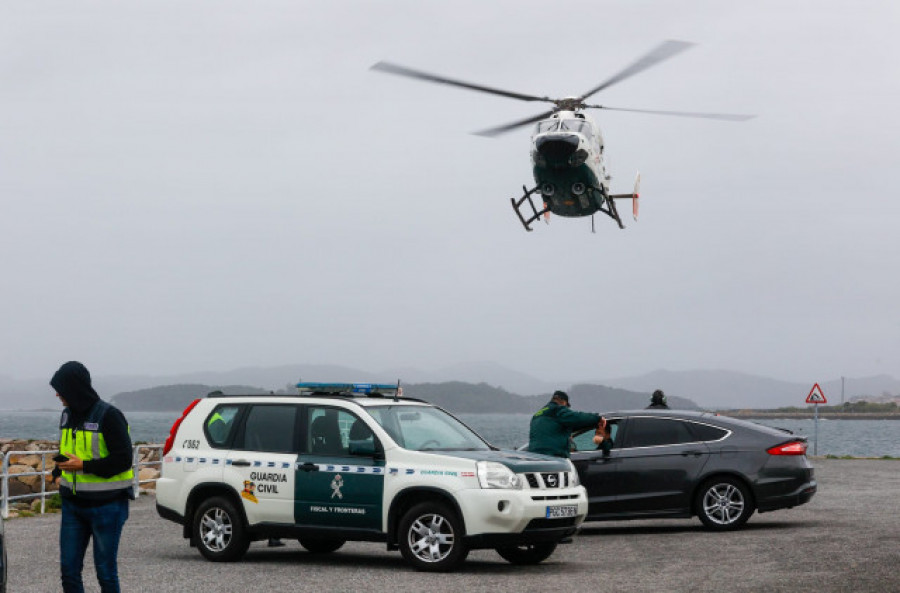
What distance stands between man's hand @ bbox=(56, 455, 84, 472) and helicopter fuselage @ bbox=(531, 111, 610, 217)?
78.7ft

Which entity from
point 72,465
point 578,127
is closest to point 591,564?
point 72,465

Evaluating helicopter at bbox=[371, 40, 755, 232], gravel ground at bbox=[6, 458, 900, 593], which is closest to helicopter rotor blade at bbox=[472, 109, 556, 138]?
helicopter at bbox=[371, 40, 755, 232]

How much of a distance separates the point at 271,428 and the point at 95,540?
5418mm

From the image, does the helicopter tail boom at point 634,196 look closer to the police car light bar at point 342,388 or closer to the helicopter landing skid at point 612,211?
the helicopter landing skid at point 612,211

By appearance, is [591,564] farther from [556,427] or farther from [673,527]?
[673,527]

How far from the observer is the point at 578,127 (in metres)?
32.5

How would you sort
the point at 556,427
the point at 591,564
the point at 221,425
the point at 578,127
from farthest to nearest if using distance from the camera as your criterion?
the point at 578,127
the point at 556,427
the point at 221,425
the point at 591,564

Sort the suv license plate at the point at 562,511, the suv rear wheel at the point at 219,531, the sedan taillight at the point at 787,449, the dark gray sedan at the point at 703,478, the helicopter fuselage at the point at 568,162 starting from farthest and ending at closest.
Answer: the helicopter fuselage at the point at 568,162 → the sedan taillight at the point at 787,449 → the dark gray sedan at the point at 703,478 → the suv rear wheel at the point at 219,531 → the suv license plate at the point at 562,511

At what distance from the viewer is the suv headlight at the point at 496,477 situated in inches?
500

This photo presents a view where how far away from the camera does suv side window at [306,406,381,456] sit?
1333 centimetres

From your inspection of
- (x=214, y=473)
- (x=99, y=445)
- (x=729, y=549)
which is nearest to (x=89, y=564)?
(x=214, y=473)

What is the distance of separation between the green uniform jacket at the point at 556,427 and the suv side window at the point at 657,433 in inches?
50.0

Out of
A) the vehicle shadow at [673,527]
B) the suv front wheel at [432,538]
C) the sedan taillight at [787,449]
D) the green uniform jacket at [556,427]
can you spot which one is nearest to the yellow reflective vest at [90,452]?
the suv front wheel at [432,538]

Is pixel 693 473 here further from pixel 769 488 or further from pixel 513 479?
pixel 513 479
